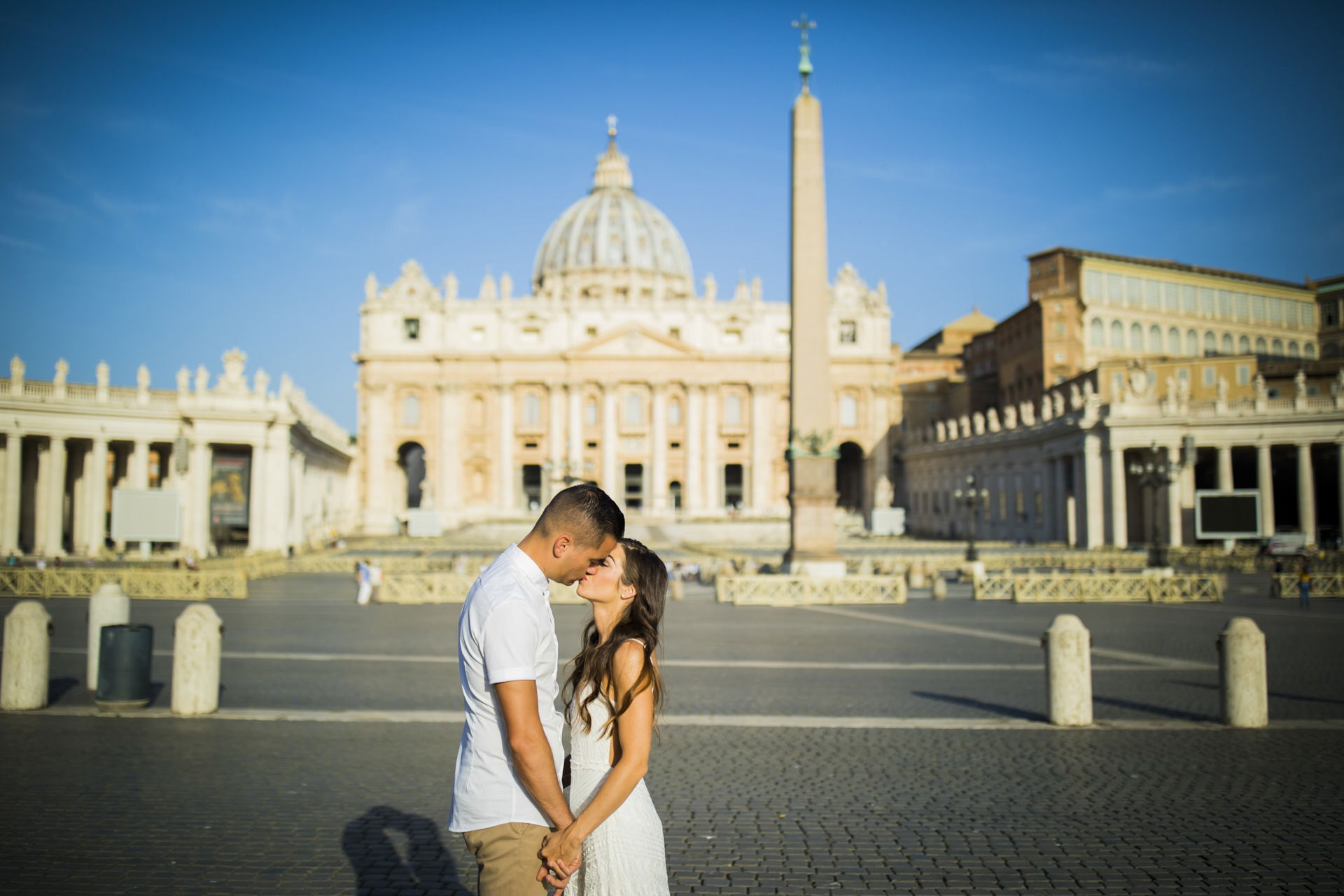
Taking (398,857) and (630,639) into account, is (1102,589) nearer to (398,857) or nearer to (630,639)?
(398,857)

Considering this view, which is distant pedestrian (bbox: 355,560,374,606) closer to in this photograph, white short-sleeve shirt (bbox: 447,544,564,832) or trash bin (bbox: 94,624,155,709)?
trash bin (bbox: 94,624,155,709)

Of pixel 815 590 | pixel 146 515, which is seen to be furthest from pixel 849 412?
pixel 146 515

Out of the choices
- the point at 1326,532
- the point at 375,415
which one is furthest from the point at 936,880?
the point at 375,415

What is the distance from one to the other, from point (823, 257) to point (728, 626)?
939 centimetres

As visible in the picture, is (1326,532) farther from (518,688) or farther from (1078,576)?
(518,688)

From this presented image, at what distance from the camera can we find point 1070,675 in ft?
28.7

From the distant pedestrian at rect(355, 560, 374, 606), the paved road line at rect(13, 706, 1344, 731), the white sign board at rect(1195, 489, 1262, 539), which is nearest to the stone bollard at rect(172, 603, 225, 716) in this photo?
the paved road line at rect(13, 706, 1344, 731)

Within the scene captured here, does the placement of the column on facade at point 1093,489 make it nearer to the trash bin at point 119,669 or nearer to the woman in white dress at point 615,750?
the trash bin at point 119,669

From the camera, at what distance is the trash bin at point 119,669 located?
9.19 meters

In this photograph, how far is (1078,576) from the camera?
22.3 m

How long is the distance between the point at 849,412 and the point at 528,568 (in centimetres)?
6969

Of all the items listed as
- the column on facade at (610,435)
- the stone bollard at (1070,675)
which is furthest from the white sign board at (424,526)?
the stone bollard at (1070,675)

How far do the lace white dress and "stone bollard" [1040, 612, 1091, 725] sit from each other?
642cm

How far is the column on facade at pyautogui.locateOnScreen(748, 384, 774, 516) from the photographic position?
69625 millimetres
